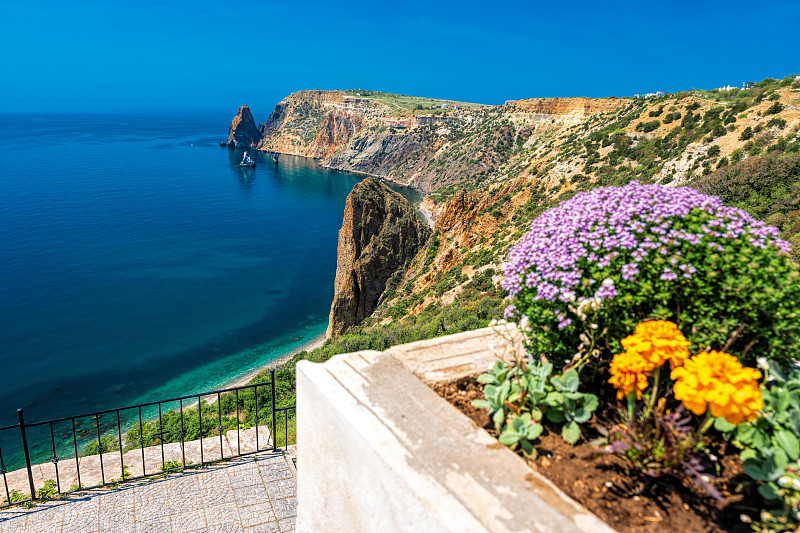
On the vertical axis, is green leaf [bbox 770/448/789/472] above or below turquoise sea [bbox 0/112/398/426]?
above

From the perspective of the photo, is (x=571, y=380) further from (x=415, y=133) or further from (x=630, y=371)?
(x=415, y=133)

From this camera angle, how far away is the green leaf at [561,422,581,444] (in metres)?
2.94

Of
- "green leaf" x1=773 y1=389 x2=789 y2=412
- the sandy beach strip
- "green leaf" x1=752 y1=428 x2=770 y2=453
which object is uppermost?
"green leaf" x1=773 y1=389 x2=789 y2=412

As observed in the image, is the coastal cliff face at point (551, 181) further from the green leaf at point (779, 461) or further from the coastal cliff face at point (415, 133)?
the green leaf at point (779, 461)

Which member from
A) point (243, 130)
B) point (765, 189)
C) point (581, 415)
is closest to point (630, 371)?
point (581, 415)

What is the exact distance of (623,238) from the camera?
3.01 metres

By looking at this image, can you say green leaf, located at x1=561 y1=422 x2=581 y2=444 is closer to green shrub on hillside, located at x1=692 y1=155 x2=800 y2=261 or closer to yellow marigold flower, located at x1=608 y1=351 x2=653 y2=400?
yellow marigold flower, located at x1=608 y1=351 x2=653 y2=400

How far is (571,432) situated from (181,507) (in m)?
5.64

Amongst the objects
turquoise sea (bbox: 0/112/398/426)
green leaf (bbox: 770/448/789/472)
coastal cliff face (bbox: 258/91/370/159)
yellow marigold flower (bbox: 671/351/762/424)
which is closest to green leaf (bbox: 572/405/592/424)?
yellow marigold flower (bbox: 671/351/762/424)

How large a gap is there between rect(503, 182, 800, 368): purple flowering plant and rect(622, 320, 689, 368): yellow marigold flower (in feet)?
0.75

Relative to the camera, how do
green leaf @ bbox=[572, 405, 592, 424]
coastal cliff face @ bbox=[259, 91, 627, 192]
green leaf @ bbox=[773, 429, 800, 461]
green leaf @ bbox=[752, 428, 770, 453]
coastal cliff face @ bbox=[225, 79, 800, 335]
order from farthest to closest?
coastal cliff face @ bbox=[259, 91, 627, 192] → coastal cliff face @ bbox=[225, 79, 800, 335] → green leaf @ bbox=[572, 405, 592, 424] → green leaf @ bbox=[752, 428, 770, 453] → green leaf @ bbox=[773, 429, 800, 461]

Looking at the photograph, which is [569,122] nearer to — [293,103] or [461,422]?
[461,422]

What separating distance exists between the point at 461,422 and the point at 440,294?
936 inches

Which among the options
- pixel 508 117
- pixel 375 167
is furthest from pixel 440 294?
pixel 375 167
